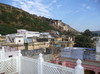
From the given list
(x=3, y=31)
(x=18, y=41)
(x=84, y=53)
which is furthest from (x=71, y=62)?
(x=3, y=31)

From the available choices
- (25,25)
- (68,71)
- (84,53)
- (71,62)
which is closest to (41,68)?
(68,71)

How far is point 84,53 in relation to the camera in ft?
29.3

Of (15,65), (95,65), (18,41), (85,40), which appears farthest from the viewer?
(85,40)

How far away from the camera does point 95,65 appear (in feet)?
25.3

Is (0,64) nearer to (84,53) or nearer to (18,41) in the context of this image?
(84,53)

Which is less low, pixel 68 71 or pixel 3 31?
pixel 3 31

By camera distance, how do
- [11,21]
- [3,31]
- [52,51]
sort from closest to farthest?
[52,51]
[3,31]
[11,21]

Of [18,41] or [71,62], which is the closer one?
[71,62]

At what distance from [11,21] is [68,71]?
41.8 metres

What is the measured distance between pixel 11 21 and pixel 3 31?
39.6 feet

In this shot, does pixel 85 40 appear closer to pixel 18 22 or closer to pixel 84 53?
pixel 84 53

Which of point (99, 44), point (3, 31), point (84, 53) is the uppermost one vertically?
point (3, 31)

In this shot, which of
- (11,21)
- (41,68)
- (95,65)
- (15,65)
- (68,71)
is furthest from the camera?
(11,21)

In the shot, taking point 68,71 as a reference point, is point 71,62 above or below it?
below
